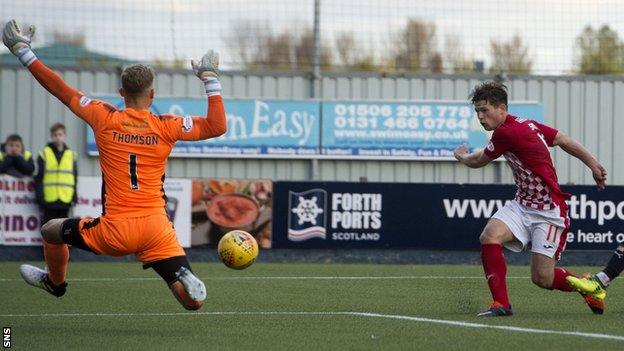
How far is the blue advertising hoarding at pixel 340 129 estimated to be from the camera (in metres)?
25.5

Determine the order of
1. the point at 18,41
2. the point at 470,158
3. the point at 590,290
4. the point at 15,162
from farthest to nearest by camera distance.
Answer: the point at 15,162, the point at 470,158, the point at 590,290, the point at 18,41

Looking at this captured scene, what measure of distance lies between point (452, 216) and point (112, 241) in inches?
437

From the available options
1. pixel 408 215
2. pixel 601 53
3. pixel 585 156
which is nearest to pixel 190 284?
pixel 585 156

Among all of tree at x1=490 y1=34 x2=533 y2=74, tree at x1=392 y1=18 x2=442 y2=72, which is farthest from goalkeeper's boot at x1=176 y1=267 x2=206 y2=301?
tree at x1=490 y1=34 x2=533 y2=74

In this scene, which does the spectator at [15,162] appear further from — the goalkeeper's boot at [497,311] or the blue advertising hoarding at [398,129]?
the goalkeeper's boot at [497,311]

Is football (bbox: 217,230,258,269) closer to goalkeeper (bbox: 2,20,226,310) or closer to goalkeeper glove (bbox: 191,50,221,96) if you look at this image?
goalkeeper (bbox: 2,20,226,310)

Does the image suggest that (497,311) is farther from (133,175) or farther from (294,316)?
(133,175)

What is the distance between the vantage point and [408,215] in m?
19.2

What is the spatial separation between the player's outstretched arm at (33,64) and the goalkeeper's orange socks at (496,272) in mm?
3447

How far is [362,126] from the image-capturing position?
25.8 m

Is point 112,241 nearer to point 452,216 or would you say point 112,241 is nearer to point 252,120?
point 452,216

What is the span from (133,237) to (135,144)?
0.62 meters

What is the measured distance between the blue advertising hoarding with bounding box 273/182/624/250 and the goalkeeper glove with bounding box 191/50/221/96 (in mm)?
10359

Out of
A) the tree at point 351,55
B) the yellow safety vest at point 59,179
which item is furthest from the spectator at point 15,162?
the tree at point 351,55
